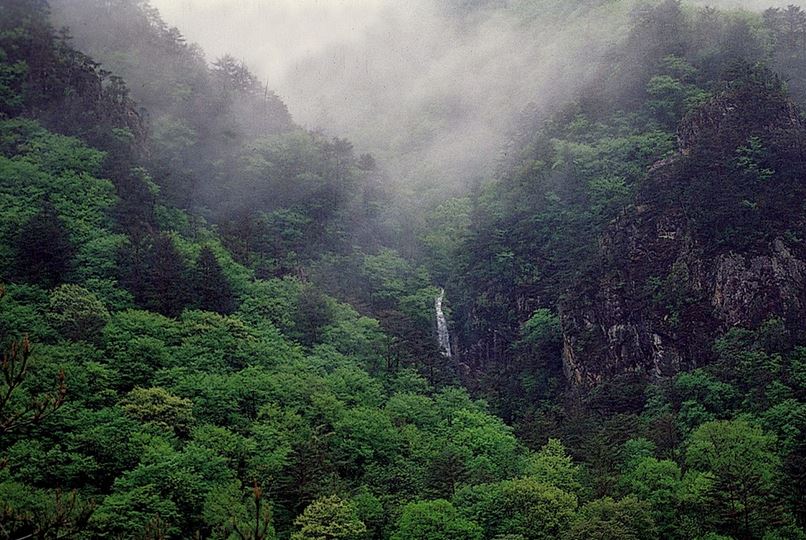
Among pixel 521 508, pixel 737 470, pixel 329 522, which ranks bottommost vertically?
pixel 329 522

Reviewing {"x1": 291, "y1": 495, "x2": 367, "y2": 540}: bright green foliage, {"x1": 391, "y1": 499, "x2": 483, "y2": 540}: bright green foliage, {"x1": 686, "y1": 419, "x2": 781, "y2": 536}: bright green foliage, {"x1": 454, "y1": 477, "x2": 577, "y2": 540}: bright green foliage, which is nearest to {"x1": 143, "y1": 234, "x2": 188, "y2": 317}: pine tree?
{"x1": 291, "y1": 495, "x2": 367, "y2": 540}: bright green foliage

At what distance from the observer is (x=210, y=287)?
2148 inches

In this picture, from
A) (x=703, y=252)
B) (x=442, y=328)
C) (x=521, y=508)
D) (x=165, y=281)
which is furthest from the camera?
(x=442, y=328)

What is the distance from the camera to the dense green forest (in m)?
36.8

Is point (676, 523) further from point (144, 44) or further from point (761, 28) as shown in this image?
point (144, 44)

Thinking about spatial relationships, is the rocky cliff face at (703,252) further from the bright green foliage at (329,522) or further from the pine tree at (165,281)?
the pine tree at (165,281)

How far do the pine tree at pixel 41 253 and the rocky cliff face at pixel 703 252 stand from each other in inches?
1476

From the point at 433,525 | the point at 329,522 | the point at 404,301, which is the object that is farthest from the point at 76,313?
the point at 404,301

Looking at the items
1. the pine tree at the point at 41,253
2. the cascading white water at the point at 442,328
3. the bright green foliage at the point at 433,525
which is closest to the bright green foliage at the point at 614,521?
the bright green foliage at the point at 433,525

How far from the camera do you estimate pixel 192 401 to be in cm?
4269

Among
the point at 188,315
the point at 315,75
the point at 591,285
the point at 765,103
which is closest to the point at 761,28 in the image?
the point at 765,103

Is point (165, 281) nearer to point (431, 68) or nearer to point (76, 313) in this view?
point (76, 313)

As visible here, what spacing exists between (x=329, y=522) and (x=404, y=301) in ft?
118

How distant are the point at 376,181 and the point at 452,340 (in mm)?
22233
